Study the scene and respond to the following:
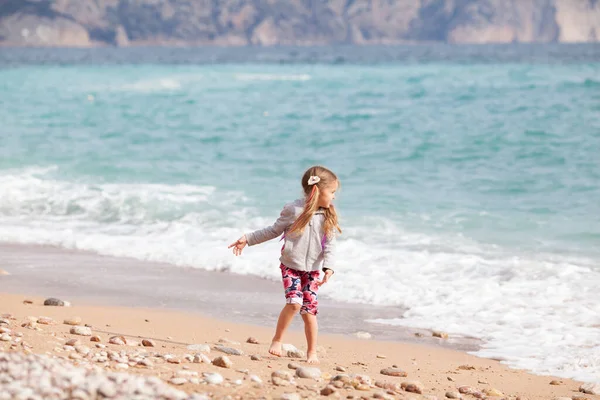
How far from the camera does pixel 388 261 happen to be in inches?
373

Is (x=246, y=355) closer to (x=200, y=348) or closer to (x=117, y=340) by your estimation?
(x=200, y=348)

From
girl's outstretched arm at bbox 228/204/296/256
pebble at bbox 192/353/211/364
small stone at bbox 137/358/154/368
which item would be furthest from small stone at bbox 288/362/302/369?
small stone at bbox 137/358/154/368

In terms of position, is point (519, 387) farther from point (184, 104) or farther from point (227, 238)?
point (184, 104)

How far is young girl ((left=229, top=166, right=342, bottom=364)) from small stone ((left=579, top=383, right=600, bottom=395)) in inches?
66.5

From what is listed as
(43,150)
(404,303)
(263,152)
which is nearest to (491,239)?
(404,303)

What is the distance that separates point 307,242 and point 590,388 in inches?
78.8

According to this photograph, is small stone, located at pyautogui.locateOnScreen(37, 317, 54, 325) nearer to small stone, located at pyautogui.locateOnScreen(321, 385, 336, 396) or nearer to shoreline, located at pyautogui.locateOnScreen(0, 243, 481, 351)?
shoreline, located at pyautogui.locateOnScreen(0, 243, 481, 351)

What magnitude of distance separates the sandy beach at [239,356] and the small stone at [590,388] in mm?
61

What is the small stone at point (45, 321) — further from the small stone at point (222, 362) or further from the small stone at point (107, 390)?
the small stone at point (107, 390)

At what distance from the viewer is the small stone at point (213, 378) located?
4500 millimetres

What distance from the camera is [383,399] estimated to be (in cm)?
462

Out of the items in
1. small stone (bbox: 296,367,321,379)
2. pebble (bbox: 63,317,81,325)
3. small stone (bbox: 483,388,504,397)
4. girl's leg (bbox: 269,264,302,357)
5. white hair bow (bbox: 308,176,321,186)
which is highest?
white hair bow (bbox: 308,176,321,186)

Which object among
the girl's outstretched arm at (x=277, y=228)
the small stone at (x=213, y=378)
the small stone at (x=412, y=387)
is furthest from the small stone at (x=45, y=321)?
the small stone at (x=412, y=387)

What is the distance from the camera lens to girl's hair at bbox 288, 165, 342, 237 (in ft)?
18.1
